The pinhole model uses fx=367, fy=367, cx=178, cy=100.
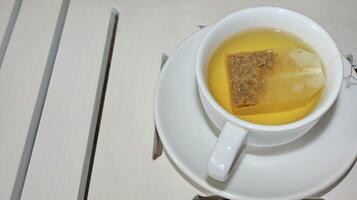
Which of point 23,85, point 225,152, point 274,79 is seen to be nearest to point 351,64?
point 274,79

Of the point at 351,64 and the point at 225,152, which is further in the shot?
the point at 351,64

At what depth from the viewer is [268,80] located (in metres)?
0.46

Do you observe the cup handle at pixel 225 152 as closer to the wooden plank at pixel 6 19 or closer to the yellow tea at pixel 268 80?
the yellow tea at pixel 268 80

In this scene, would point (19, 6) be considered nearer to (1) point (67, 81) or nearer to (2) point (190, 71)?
(1) point (67, 81)

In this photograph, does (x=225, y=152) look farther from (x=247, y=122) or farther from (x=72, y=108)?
(x=72, y=108)

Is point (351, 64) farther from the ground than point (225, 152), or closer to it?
farther from the ground

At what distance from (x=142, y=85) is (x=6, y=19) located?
0.28 metres

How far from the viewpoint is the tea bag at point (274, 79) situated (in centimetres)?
45

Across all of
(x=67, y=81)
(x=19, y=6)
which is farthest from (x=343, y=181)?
(x=19, y=6)

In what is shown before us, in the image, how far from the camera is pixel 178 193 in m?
0.48

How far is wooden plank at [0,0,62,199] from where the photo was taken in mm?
520

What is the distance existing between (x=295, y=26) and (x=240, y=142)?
19cm

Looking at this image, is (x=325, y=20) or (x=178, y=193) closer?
(x=178, y=193)

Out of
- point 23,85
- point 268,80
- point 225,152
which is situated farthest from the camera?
point 23,85
